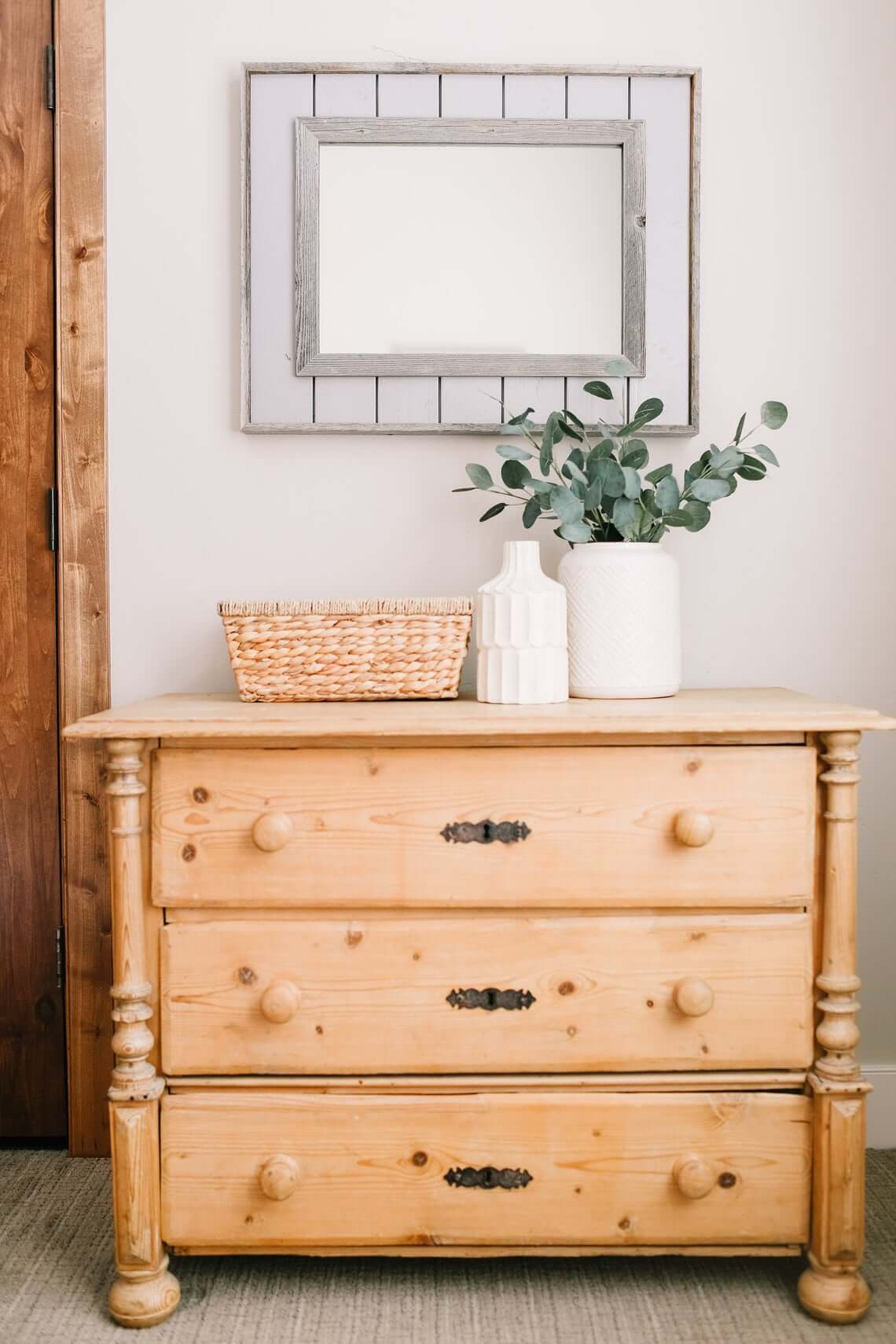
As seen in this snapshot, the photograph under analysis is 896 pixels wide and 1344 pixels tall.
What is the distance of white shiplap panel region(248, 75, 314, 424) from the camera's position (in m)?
1.75

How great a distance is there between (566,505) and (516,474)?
0.17 m

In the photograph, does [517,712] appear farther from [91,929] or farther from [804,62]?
[804,62]

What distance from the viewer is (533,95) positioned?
175 centimetres

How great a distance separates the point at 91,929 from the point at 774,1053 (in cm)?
117

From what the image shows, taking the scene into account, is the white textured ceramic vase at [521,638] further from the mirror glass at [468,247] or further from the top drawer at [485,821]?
the mirror glass at [468,247]

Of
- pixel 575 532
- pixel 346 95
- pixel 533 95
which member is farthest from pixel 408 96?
pixel 575 532

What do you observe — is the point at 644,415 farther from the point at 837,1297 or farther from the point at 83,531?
the point at 837,1297

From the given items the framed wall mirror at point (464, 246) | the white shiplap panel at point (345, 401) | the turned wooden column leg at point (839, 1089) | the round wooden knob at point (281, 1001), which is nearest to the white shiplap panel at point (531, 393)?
the framed wall mirror at point (464, 246)

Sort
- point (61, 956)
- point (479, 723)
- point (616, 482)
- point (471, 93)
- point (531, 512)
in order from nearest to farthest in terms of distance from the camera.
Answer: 1. point (479, 723)
2. point (616, 482)
3. point (531, 512)
4. point (471, 93)
5. point (61, 956)

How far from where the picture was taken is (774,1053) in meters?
1.38

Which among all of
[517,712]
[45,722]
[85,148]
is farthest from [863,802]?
[85,148]

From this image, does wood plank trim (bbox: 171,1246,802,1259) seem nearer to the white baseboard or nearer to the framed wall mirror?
the white baseboard

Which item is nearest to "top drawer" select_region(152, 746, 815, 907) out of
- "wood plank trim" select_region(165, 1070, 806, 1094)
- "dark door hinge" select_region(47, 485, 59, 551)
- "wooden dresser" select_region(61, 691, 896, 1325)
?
"wooden dresser" select_region(61, 691, 896, 1325)

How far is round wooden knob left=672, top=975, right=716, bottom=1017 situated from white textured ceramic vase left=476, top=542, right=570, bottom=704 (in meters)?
0.43
